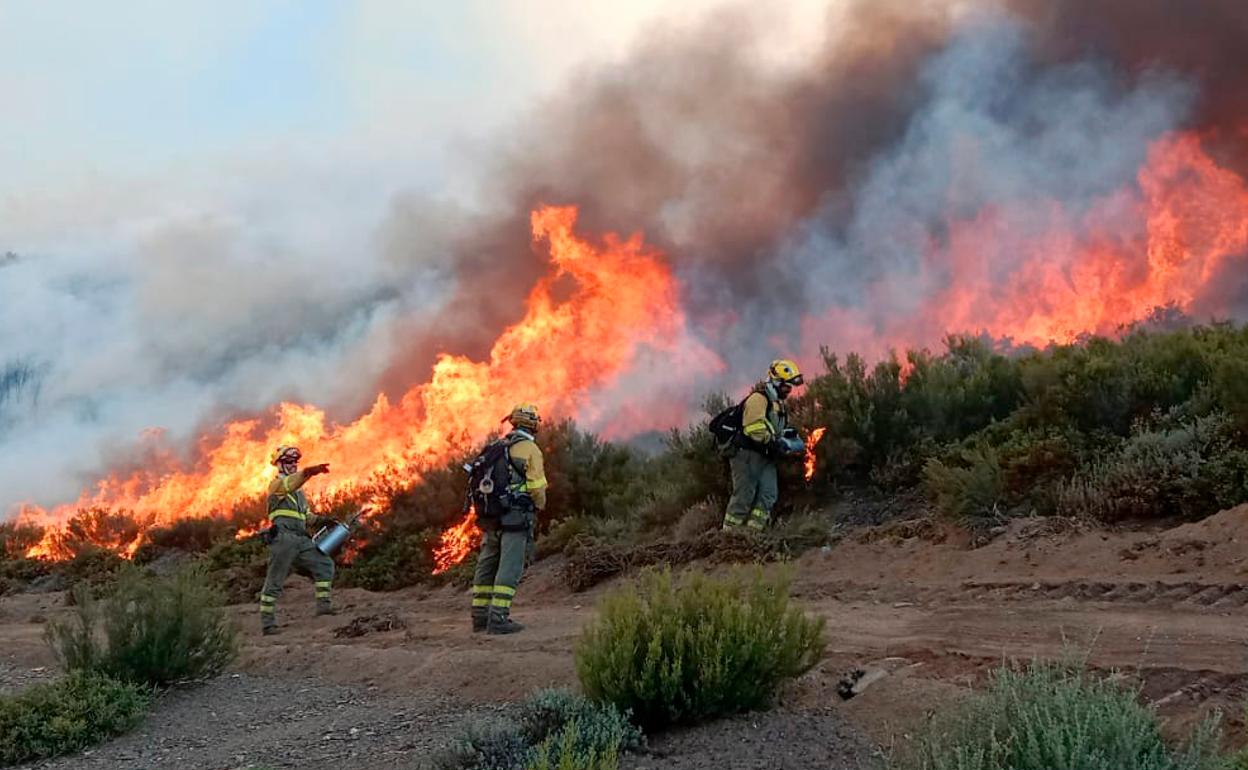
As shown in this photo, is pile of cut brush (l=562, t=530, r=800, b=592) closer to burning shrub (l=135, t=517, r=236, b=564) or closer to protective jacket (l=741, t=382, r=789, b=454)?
protective jacket (l=741, t=382, r=789, b=454)

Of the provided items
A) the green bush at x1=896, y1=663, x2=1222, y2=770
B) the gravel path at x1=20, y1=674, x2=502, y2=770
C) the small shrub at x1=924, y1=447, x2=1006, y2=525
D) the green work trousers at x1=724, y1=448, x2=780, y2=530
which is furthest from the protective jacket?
the green bush at x1=896, y1=663, x2=1222, y2=770

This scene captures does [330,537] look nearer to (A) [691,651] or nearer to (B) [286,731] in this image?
(B) [286,731]

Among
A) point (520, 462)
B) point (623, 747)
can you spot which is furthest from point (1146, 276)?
point (623, 747)

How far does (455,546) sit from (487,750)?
11.3 m

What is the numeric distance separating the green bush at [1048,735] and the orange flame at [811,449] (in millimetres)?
9328

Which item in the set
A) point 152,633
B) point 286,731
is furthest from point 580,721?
point 152,633

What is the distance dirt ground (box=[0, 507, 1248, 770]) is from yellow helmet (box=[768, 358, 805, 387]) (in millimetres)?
1994

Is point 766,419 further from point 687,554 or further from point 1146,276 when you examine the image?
point 1146,276

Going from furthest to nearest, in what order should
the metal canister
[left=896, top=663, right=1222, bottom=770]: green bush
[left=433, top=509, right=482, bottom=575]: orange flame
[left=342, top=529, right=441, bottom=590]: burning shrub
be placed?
[left=433, top=509, right=482, bottom=575]: orange flame, [left=342, top=529, right=441, bottom=590]: burning shrub, the metal canister, [left=896, top=663, right=1222, bottom=770]: green bush

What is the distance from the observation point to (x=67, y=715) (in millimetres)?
7500

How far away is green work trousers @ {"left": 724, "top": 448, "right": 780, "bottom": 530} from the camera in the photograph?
40.2 feet

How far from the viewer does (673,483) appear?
48.3ft

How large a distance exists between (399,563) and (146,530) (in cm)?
896

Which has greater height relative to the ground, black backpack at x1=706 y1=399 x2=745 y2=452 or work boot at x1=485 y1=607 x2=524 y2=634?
black backpack at x1=706 y1=399 x2=745 y2=452
